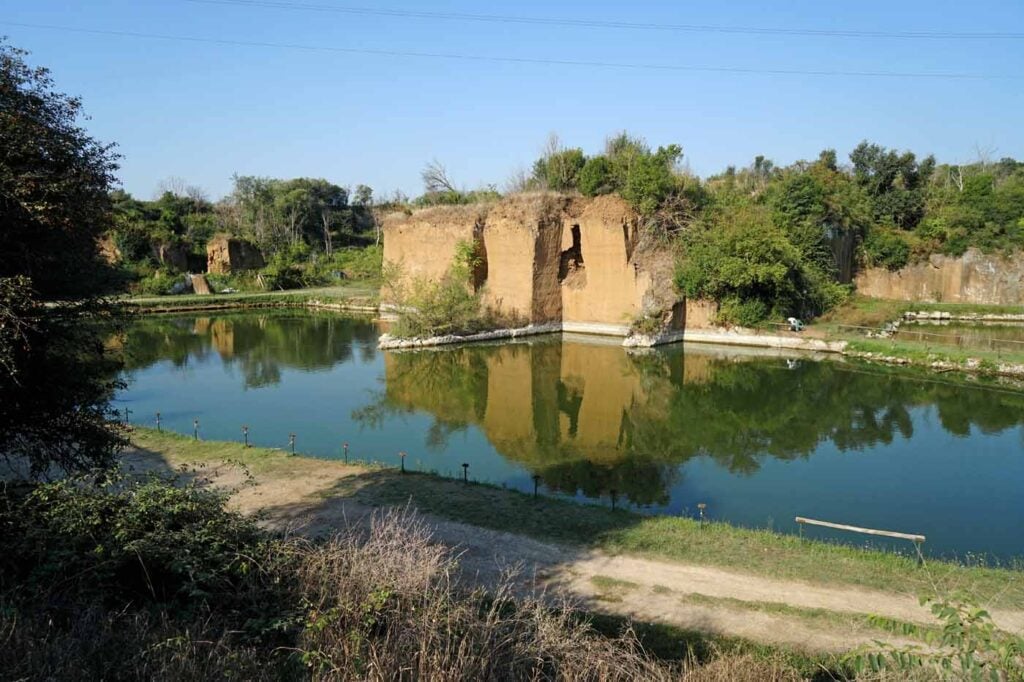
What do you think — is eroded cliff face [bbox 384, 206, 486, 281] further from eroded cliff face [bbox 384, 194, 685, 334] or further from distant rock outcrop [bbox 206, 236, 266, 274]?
distant rock outcrop [bbox 206, 236, 266, 274]

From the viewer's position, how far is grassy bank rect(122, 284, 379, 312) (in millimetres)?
41250

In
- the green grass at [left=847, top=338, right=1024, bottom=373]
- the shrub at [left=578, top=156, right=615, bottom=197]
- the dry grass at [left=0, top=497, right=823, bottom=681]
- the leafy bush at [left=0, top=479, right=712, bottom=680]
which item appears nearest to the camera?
the dry grass at [left=0, top=497, right=823, bottom=681]

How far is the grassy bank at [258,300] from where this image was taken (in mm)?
41250

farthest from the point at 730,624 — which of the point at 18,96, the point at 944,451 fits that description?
the point at 944,451

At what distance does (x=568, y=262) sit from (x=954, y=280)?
21319 millimetres

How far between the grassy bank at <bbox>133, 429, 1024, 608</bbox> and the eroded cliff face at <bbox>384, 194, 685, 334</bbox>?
65.7 ft

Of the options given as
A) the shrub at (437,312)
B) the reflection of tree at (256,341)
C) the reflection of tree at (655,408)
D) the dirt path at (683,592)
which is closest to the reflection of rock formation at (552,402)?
the reflection of tree at (655,408)

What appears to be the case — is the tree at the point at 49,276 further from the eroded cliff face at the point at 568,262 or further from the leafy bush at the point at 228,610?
the eroded cliff face at the point at 568,262

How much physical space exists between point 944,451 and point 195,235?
54.1 meters

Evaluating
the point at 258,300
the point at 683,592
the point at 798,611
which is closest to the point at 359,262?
the point at 258,300

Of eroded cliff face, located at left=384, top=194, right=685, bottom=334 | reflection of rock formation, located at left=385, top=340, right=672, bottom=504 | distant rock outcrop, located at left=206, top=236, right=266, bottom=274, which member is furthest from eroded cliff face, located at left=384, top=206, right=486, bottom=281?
distant rock outcrop, located at left=206, top=236, right=266, bottom=274

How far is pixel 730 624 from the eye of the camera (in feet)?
22.6

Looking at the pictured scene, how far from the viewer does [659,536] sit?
9227mm

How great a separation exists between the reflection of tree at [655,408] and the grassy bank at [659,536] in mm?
2060
